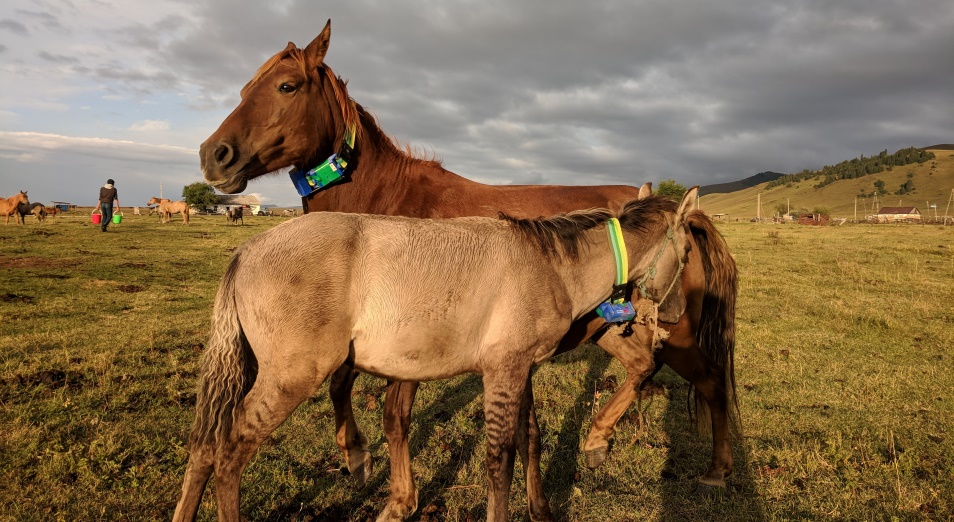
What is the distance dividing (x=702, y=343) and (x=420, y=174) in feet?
10.7

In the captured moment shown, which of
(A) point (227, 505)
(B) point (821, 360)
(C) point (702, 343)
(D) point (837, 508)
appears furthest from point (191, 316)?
(B) point (821, 360)

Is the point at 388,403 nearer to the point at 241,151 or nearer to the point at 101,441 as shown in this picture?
the point at 241,151

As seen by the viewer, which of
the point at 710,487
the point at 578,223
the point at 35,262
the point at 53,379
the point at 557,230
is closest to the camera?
the point at 557,230

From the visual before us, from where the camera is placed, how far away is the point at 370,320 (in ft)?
9.80

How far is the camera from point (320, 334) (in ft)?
9.36

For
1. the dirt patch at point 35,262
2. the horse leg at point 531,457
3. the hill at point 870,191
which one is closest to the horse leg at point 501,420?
the horse leg at point 531,457

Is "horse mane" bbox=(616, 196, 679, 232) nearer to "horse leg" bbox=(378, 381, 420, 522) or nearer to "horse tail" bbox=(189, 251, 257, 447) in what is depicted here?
"horse leg" bbox=(378, 381, 420, 522)

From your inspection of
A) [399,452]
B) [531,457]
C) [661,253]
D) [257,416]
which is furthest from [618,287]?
[257,416]

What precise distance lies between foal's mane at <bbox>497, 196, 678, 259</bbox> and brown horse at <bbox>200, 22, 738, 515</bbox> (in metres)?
0.62

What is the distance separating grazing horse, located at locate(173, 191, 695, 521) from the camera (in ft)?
9.53

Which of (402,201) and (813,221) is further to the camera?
(813,221)

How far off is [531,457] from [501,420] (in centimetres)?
95

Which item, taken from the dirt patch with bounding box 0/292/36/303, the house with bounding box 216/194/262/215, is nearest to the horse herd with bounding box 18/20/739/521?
the dirt patch with bounding box 0/292/36/303

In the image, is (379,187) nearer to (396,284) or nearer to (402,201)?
(402,201)
